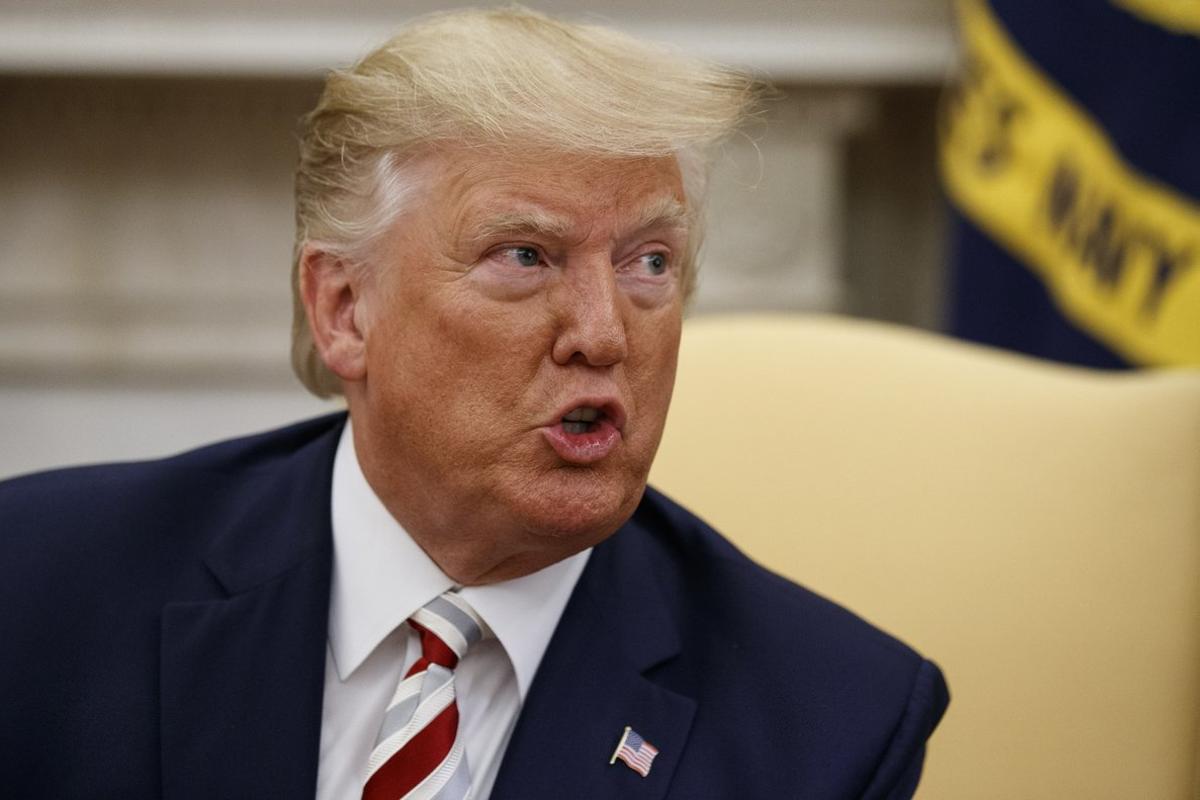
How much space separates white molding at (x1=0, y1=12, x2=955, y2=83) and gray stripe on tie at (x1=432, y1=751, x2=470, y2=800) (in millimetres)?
2456

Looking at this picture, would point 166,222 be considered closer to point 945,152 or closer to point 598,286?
point 945,152

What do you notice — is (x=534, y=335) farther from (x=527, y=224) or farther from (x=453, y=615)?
(x=453, y=615)

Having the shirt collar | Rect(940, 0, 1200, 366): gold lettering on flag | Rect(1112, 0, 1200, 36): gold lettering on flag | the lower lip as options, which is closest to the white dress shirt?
the shirt collar

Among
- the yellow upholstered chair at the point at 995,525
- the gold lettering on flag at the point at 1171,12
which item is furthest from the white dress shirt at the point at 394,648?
the gold lettering on flag at the point at 1171,12

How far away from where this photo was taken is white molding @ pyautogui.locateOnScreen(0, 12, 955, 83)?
3541mm

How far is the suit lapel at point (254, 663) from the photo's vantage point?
51.7 inches

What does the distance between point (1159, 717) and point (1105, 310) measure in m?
1.35

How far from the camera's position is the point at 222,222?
3918 millimetres

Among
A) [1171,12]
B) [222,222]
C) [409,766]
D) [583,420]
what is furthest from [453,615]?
[222,222]

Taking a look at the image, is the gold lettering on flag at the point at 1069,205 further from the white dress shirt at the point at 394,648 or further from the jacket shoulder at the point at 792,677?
the white dress shirt at the point at 394,648

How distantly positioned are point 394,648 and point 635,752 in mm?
238

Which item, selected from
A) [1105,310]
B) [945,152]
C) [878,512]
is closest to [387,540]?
[878,512]

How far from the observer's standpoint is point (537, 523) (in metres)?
1.27

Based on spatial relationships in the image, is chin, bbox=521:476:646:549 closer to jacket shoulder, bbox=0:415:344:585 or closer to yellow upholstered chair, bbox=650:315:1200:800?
jacket shoulder, bbox=0:415:344:585
